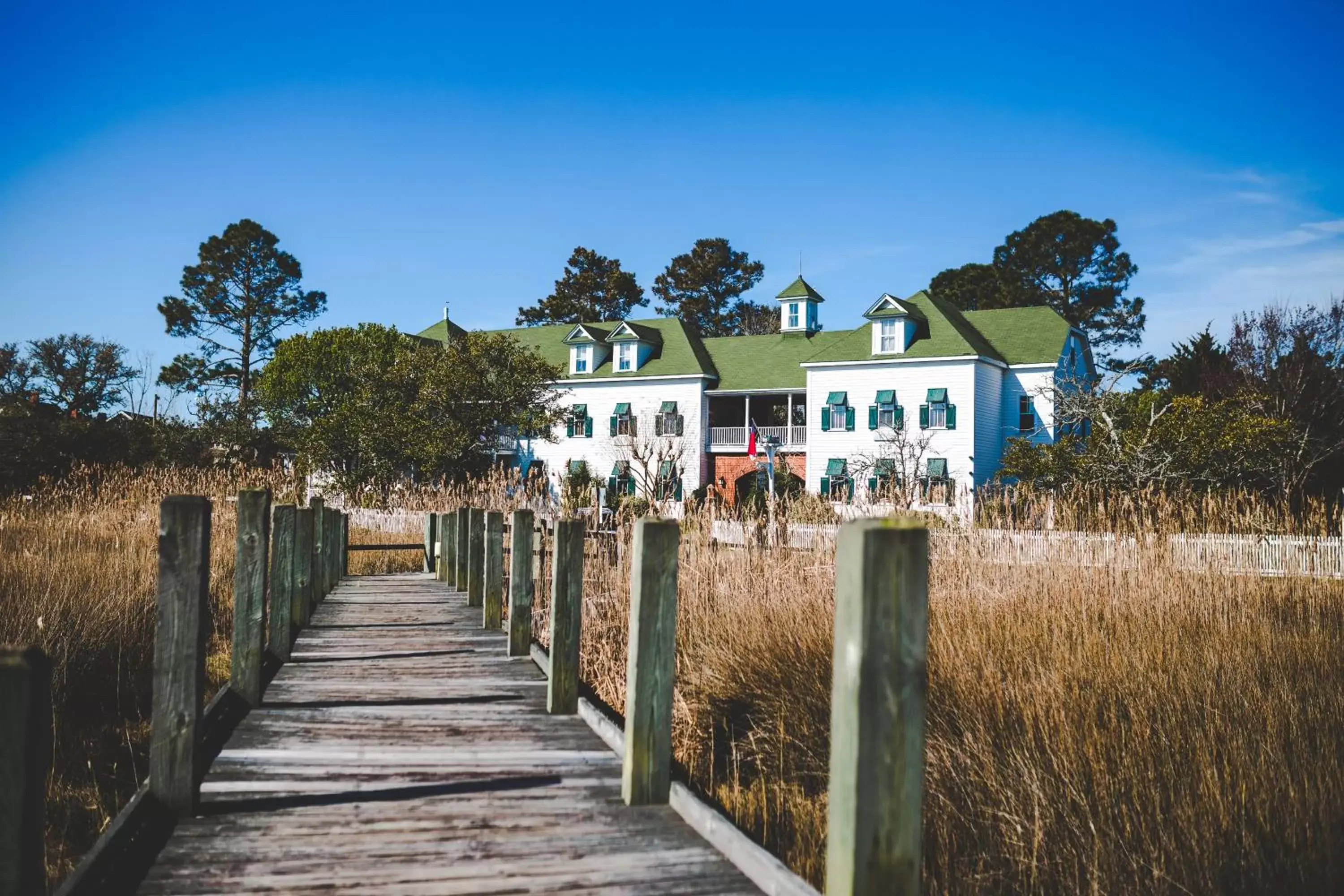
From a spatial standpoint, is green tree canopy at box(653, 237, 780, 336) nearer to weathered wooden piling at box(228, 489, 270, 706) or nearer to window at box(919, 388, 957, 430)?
window at box(919, 388, 957, 430)

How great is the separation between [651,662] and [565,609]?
151 centimetres

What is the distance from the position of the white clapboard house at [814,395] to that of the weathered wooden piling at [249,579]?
23499 millimetres

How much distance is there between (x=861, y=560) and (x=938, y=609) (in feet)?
18.0

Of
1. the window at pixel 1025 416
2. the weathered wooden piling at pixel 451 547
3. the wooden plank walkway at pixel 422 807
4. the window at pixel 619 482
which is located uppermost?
the window at pixel 1025 416

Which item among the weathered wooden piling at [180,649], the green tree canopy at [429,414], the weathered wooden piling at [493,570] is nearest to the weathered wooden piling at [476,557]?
the weathered wooden piling at [493,570]

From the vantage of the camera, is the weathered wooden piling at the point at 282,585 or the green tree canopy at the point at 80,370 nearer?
the weathered wooden piling at the point at 282,585

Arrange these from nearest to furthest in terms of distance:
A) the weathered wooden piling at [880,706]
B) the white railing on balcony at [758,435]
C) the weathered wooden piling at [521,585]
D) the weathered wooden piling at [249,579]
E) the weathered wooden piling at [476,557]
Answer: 1. the weathered wooden piling at [880,706]
2. the weathered wooden piling at [249,579]
3. the weathered wooden piling at [521,585]
4. the weathered wooden piling at [476,557]
5. the white railing on balcony at [758,435]

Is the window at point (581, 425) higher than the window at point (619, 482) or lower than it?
higher

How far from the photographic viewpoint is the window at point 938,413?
1260 inches

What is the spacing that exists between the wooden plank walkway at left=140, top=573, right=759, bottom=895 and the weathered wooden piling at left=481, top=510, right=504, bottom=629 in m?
1.96

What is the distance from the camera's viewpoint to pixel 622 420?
38.4 meters

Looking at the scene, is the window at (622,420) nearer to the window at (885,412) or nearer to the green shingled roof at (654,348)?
the green shingled roof at (654,348)

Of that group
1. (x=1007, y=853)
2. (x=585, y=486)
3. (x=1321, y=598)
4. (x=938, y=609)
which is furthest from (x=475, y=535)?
(x=585, y=486)

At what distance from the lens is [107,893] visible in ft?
9.09
